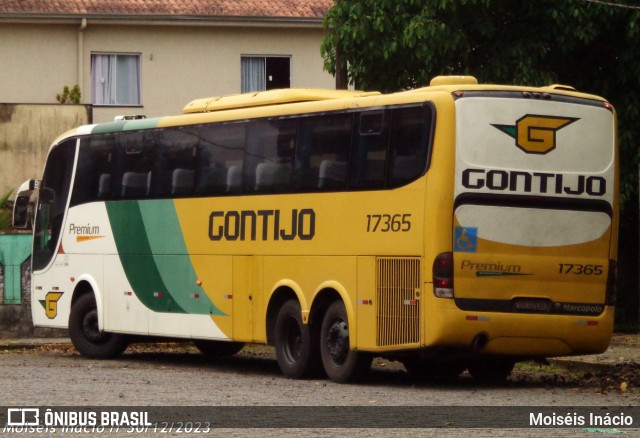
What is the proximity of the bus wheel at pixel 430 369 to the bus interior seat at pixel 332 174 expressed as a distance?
8.04 ft

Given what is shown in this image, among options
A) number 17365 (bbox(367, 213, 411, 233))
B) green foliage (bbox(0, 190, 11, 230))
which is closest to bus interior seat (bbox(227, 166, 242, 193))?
number 17365 (bbox(367, 213, 411, 233))

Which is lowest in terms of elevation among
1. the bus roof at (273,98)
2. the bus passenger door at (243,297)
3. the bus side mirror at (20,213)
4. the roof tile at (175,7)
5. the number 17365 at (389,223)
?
the bus passenger door at (243,297)

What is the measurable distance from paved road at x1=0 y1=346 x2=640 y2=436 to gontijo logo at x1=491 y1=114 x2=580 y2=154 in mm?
2590

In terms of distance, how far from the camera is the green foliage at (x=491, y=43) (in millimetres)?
27078

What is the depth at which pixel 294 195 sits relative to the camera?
19.1 metres

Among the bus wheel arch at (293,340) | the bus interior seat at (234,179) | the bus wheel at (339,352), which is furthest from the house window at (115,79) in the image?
the bus wheel at (339,352)

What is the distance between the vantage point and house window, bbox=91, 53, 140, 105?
41656 mm

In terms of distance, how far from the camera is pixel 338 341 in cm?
1834

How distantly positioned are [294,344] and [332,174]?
223 centimetres

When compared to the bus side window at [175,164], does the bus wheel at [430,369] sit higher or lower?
lower

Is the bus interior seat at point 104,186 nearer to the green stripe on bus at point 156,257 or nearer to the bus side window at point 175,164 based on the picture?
the green stripe on bus at point 156,257

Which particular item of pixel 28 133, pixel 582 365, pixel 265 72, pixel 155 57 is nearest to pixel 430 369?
pixel 582 365

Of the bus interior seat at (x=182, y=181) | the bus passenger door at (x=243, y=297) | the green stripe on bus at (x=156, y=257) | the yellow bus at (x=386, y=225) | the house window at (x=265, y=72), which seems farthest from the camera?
the house window at (x=265, y=72)

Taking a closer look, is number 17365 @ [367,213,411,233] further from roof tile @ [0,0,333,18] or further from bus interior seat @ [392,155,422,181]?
roof tile @ [0,0,333,18]
